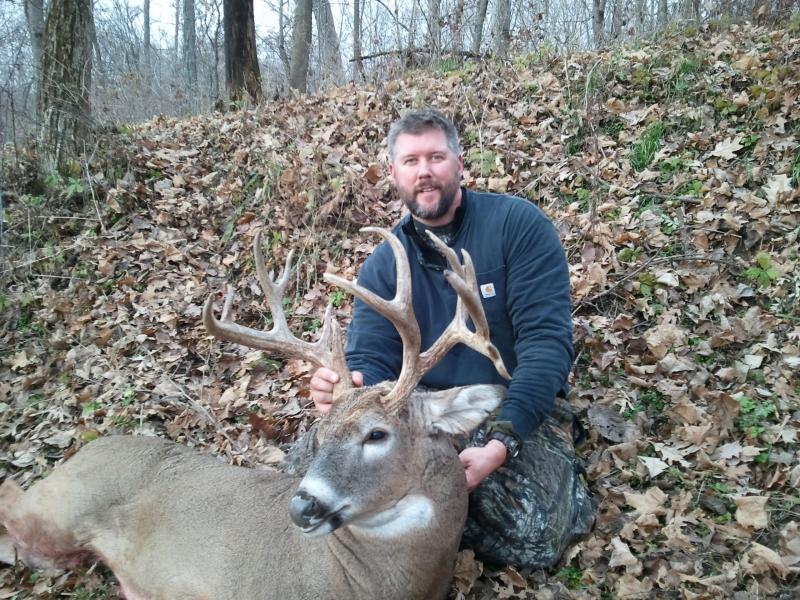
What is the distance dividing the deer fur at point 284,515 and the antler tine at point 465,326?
0.17 meters

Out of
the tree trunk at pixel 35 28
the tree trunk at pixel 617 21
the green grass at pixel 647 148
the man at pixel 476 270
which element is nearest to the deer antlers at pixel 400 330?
the man at pixel 476 270

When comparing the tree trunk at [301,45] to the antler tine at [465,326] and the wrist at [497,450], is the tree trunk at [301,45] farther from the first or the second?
the wrist at [497,450]

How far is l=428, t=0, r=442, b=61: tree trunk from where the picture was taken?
30.2 ft

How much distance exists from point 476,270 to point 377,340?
0.76 meters

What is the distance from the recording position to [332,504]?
2.57m

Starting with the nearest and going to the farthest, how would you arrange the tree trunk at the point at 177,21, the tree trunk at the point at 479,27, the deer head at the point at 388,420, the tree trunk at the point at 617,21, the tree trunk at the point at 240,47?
the deer head at the point at 388,420
the tree trunk at the point at 617,21
the tree trunk at the point at 479,27
the tree trunk at the point at 240,47
the tree trunk at the point at 177,21

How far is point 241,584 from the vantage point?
3074 millimetres

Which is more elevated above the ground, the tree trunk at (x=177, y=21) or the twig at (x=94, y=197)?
the tree trunk at (x=177, y=21)

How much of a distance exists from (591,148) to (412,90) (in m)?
2.71

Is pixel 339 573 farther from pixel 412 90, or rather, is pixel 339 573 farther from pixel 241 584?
pixel 412 90

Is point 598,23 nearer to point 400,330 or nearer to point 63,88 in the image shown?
point 63,88

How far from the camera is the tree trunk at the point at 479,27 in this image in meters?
9.80

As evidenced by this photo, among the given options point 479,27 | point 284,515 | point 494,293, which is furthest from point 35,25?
point 284,515

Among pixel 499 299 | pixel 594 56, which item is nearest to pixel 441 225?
pixel 499 299
